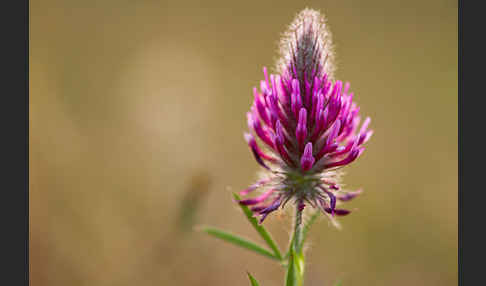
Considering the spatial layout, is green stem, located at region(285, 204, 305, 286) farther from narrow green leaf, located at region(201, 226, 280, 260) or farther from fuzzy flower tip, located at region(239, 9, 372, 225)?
narrow green leaf, located at region(201, 226, 280, 260)

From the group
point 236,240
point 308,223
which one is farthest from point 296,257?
point 236,240

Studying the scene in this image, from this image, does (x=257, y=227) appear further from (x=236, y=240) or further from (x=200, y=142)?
(x=200, y=142)

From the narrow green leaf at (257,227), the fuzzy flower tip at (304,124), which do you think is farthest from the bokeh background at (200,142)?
the fuzzy flower tip at (304,124)

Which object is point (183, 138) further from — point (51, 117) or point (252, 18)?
point (252, 18)

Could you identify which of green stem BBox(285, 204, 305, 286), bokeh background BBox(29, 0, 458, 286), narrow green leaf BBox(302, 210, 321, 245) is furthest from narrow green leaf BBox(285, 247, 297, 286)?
bokeh background BBox(29, 0, 458, 286)

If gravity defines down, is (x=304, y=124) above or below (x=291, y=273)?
above

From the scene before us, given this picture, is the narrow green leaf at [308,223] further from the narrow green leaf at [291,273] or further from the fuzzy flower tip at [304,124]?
the narrow green leaf at [291,273]

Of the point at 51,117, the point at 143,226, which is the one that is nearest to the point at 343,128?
the point at 143,226
